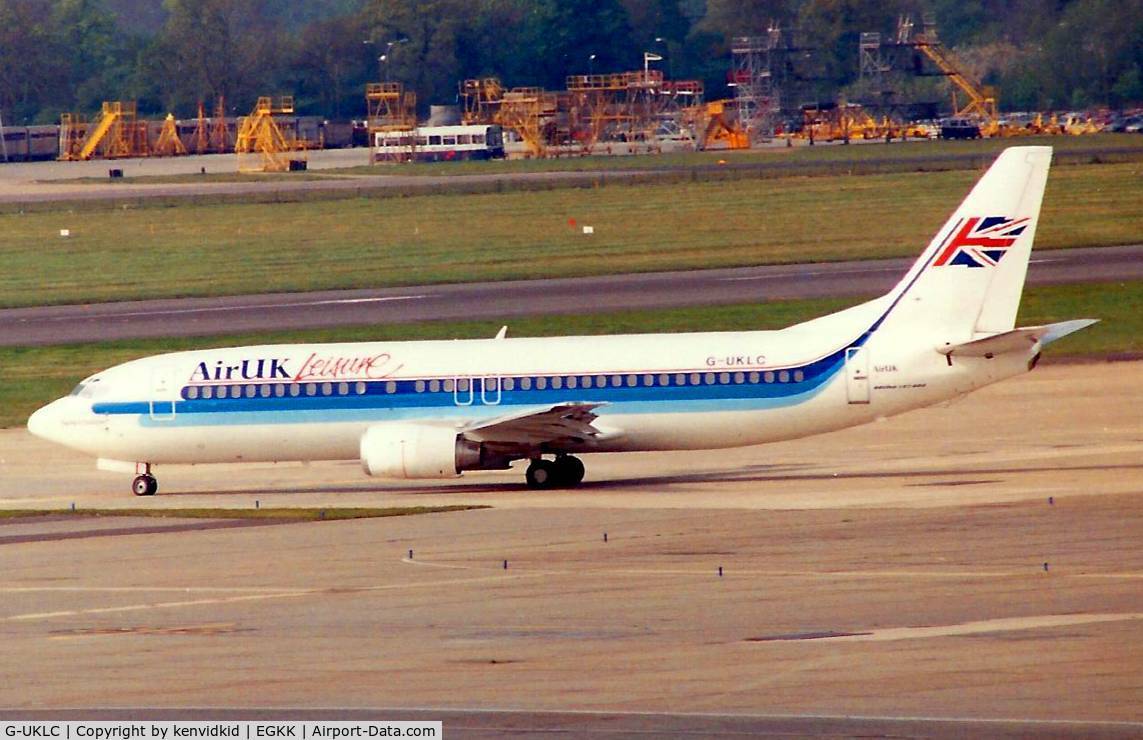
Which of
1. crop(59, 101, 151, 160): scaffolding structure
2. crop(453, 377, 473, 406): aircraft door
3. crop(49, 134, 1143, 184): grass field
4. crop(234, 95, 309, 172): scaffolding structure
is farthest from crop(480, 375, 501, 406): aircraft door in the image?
crop(59, 101, 151, 160): scaffolding structure

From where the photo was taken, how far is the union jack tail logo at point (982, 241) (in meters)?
37.1

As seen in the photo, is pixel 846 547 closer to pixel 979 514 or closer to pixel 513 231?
Answer: pixel 979 514

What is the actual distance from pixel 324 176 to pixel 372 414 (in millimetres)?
94748

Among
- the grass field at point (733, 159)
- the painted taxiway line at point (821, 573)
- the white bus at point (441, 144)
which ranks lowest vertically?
the painted taxiway line at point (821, 573)

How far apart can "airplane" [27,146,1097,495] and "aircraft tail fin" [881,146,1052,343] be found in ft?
0.09

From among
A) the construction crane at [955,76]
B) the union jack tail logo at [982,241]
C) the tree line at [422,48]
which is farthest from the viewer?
the tree line at [422,48]

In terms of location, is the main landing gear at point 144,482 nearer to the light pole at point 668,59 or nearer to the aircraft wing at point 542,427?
the aircraft wing at point 542,427

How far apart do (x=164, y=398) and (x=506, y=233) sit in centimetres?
5026

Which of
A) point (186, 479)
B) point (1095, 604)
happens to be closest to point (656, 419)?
point (186, 479)

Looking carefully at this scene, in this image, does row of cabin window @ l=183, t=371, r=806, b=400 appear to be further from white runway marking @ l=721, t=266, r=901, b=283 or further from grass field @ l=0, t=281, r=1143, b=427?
white runway marking @ l=721, t=266, r=901, b=283

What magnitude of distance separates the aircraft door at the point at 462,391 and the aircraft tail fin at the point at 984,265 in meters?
8.20

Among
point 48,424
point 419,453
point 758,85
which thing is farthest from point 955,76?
point 419,453

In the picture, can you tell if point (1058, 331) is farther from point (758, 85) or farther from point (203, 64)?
point (203, 64)
